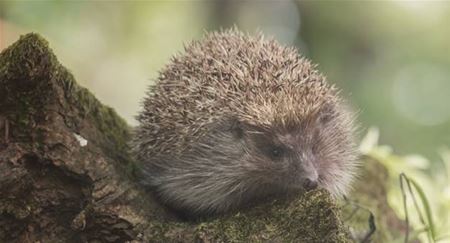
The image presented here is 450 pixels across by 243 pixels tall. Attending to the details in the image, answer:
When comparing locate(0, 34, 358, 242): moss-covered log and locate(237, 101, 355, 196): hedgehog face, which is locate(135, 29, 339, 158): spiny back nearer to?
locate(237, 101, 355, 196): hedgehog face

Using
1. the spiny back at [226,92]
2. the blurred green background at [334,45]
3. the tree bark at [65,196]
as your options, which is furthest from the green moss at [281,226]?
the blurred green background at [334,45]

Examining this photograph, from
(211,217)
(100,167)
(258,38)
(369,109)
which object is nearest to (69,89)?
(100,167)

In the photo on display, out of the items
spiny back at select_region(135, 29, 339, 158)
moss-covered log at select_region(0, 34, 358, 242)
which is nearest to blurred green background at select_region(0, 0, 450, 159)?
spiny back at select_region(135, 29, 339, 158)

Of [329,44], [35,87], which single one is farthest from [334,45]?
[35,87]

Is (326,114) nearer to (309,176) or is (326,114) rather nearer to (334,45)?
(309,176)

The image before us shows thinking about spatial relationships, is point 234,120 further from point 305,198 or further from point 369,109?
point 369,109

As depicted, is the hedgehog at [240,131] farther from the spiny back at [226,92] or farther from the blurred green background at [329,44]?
the blurred green background at [329,44]
